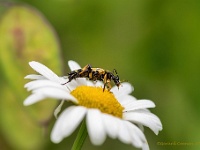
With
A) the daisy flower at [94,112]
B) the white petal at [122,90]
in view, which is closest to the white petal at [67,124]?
the daisy flower at [94,112]

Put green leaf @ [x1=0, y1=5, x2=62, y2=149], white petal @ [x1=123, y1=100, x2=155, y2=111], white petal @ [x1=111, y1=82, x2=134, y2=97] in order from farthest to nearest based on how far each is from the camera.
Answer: green leaf @ [x1=0, y1=5, x2=62, y2=149] → white petal @ [x1=111, y1=82, x2=134, y2=97] → white petal @ [x1=123, y1=100, x2=155, y2=111]

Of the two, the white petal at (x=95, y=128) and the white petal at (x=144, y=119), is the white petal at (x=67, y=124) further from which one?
the white petal at (x=144, y=119)

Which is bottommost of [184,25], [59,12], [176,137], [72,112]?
[176,137]

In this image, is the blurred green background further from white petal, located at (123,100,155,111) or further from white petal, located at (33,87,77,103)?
white petal, located at (33,87,77,103)

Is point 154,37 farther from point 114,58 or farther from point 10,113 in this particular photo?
point 10,113

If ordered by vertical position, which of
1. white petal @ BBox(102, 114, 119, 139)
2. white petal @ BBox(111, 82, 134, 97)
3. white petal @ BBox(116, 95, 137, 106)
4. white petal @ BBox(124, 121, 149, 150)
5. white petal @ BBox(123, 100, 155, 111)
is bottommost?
white petal @ BBox(124, 121, 149, 150)

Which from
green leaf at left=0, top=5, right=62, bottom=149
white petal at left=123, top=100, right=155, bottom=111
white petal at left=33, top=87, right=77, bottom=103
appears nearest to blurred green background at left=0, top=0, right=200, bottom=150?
green leaf at left=0, top=5, right=62, bottom=149

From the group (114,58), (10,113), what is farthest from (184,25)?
(10,113)
